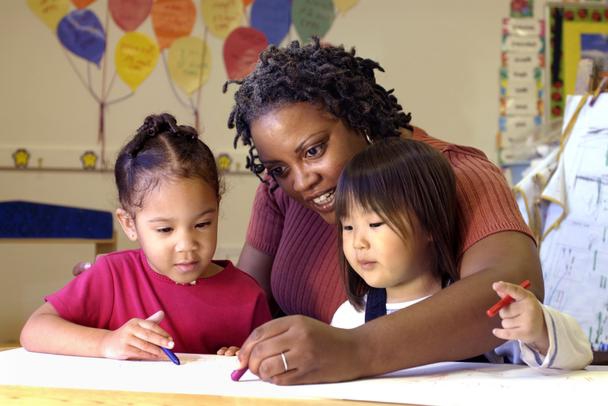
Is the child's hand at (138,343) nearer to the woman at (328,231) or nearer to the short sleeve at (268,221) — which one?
the woman at (328,231)

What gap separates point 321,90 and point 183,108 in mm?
2700

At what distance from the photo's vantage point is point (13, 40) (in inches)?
154

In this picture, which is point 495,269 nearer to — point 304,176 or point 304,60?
point 304,176

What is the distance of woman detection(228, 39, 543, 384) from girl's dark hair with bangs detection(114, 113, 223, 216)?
0.11 m

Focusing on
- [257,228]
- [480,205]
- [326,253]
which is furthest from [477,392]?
[257,228]

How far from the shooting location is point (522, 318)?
96cm

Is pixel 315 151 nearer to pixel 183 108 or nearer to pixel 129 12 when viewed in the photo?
pixel 183 108

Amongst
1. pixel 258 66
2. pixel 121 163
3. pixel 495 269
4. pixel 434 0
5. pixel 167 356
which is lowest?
pixel 167 356

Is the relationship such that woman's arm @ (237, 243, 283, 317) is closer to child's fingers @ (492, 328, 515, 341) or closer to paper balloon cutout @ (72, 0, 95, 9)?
child's fingers @ (492, 328, 515, 341)

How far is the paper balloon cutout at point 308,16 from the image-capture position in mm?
4094

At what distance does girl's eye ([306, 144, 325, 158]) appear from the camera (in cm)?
139

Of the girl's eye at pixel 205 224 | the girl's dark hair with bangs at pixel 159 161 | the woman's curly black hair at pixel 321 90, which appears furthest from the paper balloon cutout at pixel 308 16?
the girl's eye at pixel 205 224

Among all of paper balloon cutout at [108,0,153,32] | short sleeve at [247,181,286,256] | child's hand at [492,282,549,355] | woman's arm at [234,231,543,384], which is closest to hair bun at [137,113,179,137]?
short sleeve at [247,181,286,256]

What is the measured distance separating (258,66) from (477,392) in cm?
84
